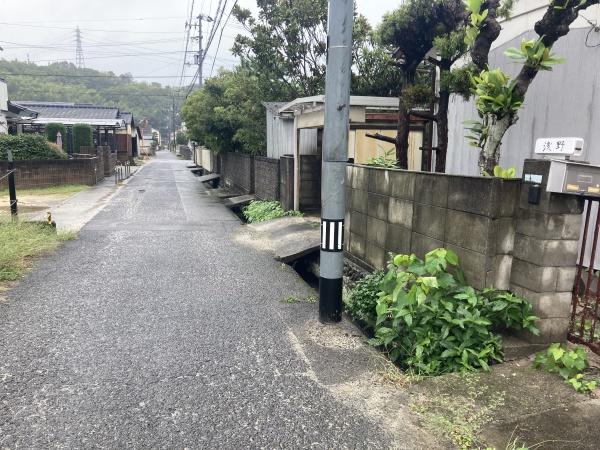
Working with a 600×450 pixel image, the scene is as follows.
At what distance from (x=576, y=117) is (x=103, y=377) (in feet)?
18.0

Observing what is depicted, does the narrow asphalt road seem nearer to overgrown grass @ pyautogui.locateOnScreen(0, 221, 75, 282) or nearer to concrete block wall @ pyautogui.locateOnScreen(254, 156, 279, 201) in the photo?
overgrown grass @ pyautogui.locateOnScreen(0, 221, 75, 282)

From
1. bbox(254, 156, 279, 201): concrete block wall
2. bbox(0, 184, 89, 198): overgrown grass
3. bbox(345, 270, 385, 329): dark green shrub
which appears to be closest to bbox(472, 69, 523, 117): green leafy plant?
bbox(345, 270, 385, 329): dark green shrub

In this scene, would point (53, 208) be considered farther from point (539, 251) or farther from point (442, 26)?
point (539, 251)

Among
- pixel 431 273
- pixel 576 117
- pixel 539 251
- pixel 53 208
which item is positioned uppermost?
pixel 576 117

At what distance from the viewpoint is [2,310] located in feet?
18.3

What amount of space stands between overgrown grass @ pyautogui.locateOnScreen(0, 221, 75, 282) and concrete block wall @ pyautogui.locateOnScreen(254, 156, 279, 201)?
5.45 meters

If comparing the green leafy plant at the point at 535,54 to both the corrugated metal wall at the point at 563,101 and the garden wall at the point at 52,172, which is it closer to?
the corrugated metal wall at the point at 563,101

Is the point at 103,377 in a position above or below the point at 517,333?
below

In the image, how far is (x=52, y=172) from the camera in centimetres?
2058

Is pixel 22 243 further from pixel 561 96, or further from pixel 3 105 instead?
pixel 3 105

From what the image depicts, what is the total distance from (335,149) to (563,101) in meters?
2.82

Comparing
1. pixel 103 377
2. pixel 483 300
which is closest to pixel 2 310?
pixel 103 377

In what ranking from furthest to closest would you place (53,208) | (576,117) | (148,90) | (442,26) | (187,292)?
(148,90), (53,208), (442,26), (187,292), (576,117)

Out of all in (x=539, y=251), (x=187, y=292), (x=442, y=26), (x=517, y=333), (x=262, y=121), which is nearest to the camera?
(x=539, y=251)
